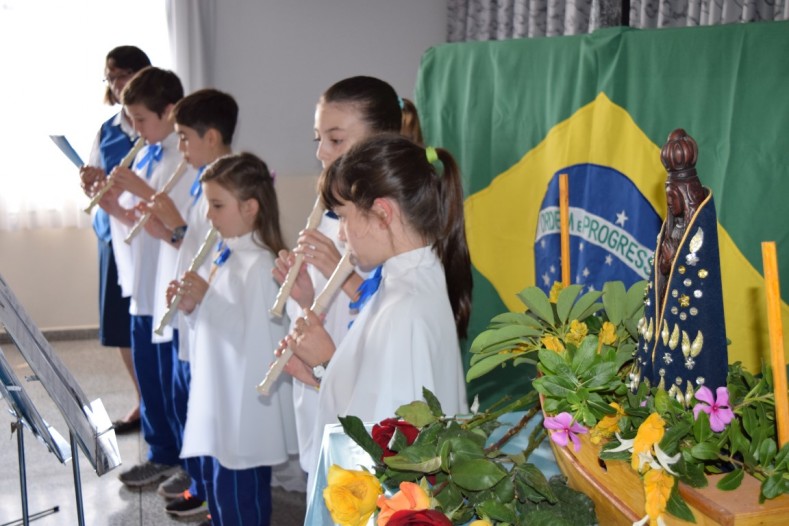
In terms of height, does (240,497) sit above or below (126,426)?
above

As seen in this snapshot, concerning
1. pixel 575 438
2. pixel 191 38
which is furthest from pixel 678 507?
pixel 191 38

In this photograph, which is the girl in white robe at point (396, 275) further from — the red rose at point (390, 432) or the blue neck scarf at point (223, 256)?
the blue neck scarf at point (223, 256)

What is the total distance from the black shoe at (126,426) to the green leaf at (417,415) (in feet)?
10.5

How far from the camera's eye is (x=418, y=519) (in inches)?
29.6

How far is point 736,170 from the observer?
1.85 metres

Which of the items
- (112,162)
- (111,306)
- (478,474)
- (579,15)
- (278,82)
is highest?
(579,15)

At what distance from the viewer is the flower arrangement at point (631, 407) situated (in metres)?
0.72

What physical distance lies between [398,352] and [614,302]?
66 centimetres

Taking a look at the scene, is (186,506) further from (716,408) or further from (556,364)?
(716,408)

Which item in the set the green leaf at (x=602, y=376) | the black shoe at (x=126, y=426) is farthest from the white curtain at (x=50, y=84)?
the green leaf at (x=602, y=376)

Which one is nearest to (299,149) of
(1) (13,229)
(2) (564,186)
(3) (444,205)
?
(1) (13,229)

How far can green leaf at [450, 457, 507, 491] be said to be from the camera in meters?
0.80

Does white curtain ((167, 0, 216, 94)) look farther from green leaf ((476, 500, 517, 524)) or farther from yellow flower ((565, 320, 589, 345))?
green leaf ((476, 500, 517, 524))

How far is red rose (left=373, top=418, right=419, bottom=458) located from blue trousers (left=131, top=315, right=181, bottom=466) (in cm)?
250
